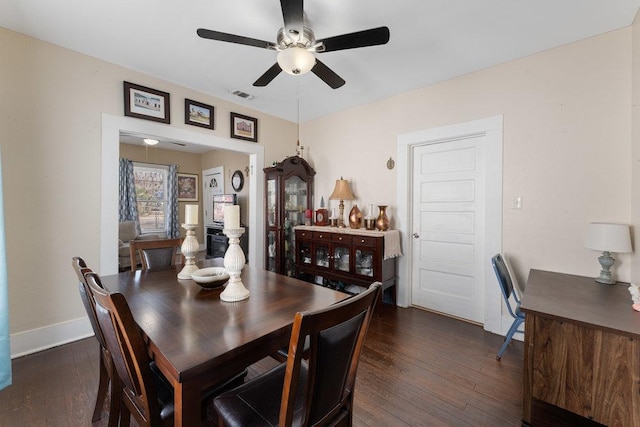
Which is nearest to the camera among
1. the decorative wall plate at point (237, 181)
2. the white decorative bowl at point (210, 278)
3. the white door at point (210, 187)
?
the white decorative bowl at point (210, 278)

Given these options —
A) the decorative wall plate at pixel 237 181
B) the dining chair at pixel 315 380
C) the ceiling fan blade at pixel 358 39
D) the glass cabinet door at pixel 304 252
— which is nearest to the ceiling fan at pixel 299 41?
the ceiling fan blade at pixel 358 39

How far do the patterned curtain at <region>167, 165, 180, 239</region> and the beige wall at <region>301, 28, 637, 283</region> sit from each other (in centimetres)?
558

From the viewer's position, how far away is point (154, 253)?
2.18 metres

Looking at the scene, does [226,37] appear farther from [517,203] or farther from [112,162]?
[517,203]

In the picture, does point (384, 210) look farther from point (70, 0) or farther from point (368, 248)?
point (70, 0)

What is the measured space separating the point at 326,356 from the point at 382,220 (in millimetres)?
2433

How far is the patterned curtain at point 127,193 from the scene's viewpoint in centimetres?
548

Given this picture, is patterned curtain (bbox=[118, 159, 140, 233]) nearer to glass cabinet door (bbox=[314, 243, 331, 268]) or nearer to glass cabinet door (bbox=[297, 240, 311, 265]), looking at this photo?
glass cabinet door (bbox=[297, 240, 311, 265])

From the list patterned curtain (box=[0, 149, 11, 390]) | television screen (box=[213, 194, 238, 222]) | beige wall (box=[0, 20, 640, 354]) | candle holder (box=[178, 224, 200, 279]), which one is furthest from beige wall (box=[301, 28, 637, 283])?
television screen (box=[213, 194, 238, 222])

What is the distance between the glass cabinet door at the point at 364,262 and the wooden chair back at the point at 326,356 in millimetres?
1997

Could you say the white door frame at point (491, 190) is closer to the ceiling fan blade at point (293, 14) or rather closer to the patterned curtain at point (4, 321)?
the ceiling fan blade at point (293, 14)

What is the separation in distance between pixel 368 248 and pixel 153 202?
209 inches

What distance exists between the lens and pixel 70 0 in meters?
1.84

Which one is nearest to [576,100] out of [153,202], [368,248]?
[368,248]
